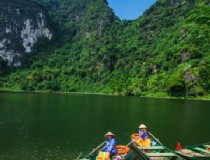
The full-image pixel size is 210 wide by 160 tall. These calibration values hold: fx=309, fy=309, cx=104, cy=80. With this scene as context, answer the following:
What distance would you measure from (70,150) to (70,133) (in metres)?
8.11

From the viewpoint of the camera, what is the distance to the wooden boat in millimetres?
23866

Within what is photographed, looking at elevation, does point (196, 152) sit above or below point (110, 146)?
below

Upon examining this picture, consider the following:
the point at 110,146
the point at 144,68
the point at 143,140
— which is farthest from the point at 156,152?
the point at 144,68

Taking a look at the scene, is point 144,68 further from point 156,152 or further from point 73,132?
point 156,152

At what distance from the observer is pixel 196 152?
25.7 meters

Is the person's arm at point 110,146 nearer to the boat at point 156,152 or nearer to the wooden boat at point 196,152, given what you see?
the boat at point 156,152

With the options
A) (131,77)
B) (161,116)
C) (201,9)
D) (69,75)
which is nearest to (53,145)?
(201,9)

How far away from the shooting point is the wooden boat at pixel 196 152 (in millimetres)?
23866

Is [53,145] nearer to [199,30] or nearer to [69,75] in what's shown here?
[199,30]

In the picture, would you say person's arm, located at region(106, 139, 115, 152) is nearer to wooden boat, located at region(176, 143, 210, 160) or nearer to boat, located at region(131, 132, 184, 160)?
boat, located at region(131, 132, 184, 160)

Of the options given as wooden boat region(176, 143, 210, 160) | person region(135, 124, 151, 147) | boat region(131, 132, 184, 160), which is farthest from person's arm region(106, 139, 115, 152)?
wooden boat region(176, 143, 210, 160)

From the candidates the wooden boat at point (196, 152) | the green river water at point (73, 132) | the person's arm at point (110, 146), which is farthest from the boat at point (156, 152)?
the green river water at point (73, 132)

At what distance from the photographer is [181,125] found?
43.7 meters

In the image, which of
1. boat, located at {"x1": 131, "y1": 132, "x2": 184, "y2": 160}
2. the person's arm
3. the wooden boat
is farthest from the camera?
the wooden boat
